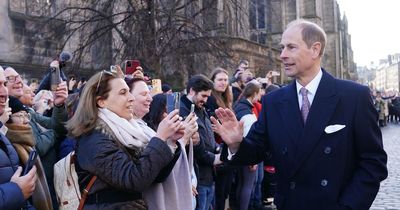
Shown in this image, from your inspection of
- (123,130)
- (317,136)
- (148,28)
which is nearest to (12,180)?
(123,130)

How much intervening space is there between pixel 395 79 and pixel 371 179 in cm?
15661

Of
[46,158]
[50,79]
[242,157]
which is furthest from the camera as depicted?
[50,79]

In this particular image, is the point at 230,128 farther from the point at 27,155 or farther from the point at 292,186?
the point at 27,155

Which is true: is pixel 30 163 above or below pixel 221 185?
above

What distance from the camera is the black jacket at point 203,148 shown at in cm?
637

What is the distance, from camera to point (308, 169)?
3.54 metres

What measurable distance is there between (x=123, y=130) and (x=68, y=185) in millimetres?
637

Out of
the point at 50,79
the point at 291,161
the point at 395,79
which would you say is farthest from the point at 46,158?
the point at 395,79

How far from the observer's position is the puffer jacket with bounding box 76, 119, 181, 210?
345 cm

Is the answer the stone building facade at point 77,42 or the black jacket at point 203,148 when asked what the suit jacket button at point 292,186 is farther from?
the stone building facade at point 77,42

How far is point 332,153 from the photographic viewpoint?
3.51 meters

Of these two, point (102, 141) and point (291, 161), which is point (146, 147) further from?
point (291, 161)

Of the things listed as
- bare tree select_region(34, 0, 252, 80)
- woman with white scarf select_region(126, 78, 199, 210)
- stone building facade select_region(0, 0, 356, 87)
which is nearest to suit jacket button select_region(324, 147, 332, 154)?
woman with white scarf select_region(126, 78, 199, 210)

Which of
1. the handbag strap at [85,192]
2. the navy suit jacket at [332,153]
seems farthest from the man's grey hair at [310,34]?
the handbag strap at [85,192]
